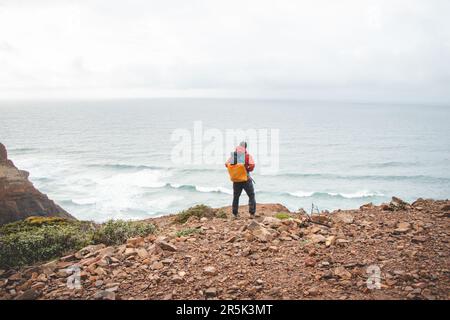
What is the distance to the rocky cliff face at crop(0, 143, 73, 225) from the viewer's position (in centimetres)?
1688

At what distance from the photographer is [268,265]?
5.38m

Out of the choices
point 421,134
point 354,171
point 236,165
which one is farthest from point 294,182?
point 421,134

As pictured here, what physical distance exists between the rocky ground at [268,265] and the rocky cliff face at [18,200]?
43.5ft

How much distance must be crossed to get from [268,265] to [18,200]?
17958 millimetres

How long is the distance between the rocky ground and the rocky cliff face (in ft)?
43.5

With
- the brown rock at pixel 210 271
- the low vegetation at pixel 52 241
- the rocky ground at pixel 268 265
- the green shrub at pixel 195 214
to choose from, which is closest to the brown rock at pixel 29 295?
the rocky ground at pixel 268 265

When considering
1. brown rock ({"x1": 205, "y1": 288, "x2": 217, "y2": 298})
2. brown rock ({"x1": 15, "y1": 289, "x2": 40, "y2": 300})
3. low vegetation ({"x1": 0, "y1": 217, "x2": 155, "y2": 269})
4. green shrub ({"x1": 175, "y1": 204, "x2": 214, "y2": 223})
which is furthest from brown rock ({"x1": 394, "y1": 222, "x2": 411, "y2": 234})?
brown rock ({"x1": 15, "y1": 289, "x2": 40, "y2": 300})

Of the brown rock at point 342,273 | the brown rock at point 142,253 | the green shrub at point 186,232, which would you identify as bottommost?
the brown rock at point 142,253

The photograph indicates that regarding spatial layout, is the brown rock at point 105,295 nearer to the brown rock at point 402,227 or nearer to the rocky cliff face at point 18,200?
the brown rock at point 402,227

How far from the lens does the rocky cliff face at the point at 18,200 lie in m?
16.9

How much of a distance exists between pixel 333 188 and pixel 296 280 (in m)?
40.0

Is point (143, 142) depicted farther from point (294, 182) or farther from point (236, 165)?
point (236, 165)

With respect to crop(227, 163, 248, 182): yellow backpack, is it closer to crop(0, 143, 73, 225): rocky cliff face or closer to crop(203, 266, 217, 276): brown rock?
crop(203, 266, 217, 276): brown rock
